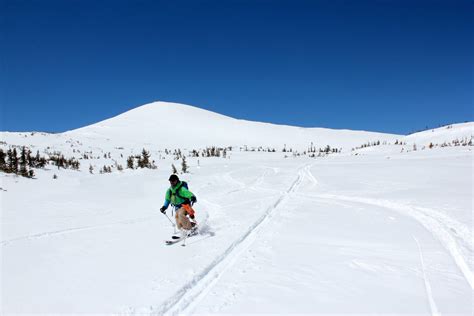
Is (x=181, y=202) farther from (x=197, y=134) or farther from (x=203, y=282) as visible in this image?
(x=197, y=134)

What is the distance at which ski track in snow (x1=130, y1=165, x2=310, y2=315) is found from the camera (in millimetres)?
3652

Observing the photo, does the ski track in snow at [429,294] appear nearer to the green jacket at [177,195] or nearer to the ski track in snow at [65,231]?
the green jacket at [177,195]

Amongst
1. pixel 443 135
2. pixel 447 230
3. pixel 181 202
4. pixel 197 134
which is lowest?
pixel 447 230

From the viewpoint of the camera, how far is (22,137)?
27016 mm

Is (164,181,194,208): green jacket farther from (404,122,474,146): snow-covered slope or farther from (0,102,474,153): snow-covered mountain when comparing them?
(404,122,474,146): snow-covered slope

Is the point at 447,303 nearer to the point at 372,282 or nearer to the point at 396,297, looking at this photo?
the point at 396,297

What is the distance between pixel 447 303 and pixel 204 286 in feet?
8.69

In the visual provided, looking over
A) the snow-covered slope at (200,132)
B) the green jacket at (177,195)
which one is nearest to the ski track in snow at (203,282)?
the green jacket at (177,195)

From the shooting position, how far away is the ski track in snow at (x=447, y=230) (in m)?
5.05

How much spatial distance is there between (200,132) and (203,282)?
4042 centimetres

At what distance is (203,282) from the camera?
4336mm

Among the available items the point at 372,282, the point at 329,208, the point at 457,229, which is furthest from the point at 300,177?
the point at 372,282

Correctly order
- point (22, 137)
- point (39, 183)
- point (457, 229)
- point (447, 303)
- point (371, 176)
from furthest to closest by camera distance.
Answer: point (22, 137) < point (371, 176) < point (39, 183) < point (457, 229) < point (447, 303)

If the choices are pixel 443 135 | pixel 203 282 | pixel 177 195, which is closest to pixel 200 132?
pixel 443 135
